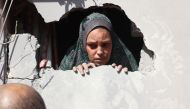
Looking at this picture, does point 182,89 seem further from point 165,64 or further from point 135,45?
point 135,45

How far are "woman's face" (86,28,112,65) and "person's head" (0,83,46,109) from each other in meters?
1.94

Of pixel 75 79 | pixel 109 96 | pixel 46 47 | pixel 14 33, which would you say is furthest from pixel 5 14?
pixel 109 96

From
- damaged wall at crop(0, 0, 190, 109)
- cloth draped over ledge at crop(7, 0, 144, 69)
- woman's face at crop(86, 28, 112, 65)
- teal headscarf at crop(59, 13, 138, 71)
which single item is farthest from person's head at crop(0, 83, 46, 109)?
cloth draped over ledge at crop(7, 0, 144, 69)

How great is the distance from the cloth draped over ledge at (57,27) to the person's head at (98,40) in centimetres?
21

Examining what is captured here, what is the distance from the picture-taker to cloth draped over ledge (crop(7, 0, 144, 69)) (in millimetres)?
4715

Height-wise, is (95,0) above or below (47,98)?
above

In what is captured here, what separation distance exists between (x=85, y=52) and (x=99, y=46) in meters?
0.25

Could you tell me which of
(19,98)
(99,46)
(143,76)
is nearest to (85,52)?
(99,46)

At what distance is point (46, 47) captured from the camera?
16.1ft

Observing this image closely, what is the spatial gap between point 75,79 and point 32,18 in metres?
1.11

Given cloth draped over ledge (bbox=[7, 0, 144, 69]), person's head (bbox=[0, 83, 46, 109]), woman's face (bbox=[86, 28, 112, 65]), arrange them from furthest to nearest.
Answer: cloth draped over ledge (bbox=[7, 0, 144, 69]) → woman's face (bbox=[86, 28, 112, 65]) → person's head (bbox=[0, 83, 46, 109])

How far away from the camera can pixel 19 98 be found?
221 centimetres

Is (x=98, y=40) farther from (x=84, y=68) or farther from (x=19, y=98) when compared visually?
(x=19, y=98)

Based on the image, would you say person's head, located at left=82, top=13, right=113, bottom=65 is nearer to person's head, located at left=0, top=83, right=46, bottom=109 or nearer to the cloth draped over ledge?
the cloth draped over ledge
